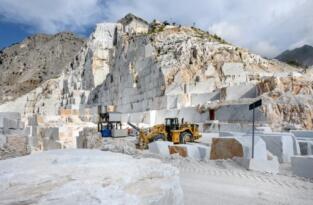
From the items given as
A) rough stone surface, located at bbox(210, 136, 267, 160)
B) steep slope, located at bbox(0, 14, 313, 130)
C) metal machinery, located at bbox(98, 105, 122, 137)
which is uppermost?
steep slope, located at bbox(0, 14, 313, 130)

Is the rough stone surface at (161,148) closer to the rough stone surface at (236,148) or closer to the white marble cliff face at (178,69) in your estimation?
the rough stone surface at (236,148)

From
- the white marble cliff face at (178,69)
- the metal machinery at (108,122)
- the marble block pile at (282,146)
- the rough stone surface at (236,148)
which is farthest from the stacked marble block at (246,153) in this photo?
the white marble cliff face at (178,69)

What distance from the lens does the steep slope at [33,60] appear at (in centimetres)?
8219

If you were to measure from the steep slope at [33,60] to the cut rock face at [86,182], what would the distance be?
262ft

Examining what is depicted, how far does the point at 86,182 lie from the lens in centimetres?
274

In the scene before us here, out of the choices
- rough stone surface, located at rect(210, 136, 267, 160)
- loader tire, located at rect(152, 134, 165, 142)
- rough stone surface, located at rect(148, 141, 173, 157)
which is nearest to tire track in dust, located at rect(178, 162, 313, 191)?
rough stone surface, located at rect(210, 136, 267, 160)

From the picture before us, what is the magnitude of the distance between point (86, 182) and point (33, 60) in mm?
98606

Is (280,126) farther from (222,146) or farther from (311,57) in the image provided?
(311,57)

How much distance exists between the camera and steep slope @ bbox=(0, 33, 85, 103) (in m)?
82.2

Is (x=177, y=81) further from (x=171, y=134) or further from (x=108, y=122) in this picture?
(x=171, y=134)

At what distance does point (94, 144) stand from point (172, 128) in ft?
13.2

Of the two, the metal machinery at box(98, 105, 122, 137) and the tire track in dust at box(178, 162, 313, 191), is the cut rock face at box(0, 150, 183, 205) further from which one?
the metal machinery at box(98, 105, 122, 137)

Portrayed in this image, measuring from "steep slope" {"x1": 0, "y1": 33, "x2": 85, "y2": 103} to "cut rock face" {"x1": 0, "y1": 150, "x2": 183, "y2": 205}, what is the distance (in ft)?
262

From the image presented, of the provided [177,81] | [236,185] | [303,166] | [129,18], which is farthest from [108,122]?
[129,18]
